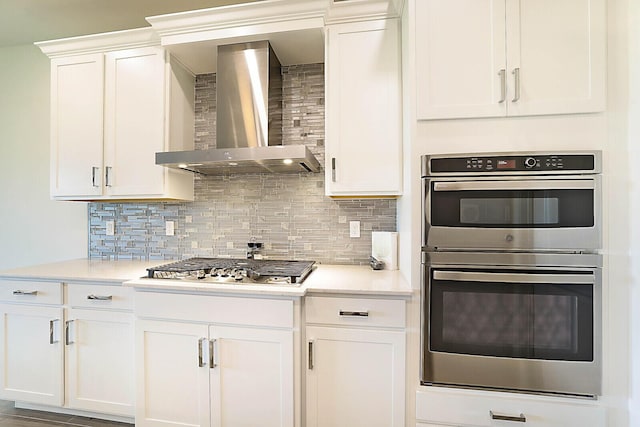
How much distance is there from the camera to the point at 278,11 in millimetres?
1831

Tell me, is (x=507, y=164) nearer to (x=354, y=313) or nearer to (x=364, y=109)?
(x=364, y=109)

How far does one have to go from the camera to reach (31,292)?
194 cm

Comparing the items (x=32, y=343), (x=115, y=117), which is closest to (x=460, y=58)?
(x=115, y=117)

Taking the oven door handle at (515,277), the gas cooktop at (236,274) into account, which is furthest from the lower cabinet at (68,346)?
the oven door handle at (515,277)

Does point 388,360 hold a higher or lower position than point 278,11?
lower

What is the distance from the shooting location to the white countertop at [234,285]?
1542 millimetres

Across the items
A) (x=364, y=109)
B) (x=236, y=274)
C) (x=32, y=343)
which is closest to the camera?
(x=236, y=274)

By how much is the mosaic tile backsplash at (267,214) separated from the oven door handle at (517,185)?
0.79 m

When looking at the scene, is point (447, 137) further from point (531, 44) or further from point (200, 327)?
point (200, 327)

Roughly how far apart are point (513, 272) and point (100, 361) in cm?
238

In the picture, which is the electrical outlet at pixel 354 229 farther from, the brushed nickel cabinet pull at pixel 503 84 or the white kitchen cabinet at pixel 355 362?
the brushed nickel cabinet pull at pixel 503 84

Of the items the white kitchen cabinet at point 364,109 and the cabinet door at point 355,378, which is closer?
the cabinet door at point 355,378

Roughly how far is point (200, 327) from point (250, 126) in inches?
49.1

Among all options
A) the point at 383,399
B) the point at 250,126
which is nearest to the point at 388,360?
the point at 383,399
